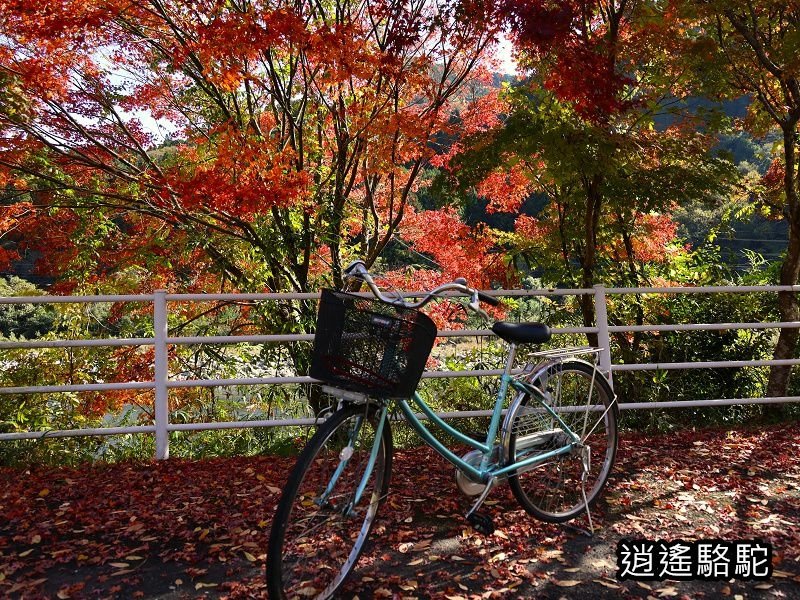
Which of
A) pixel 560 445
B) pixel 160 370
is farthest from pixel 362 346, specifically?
pixel 160 370

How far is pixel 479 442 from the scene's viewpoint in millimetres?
Answer: 2957

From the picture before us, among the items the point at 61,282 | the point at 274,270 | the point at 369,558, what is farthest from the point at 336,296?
the point at 61,282

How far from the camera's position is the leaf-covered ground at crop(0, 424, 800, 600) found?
2.60 metres

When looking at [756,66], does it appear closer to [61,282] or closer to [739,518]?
[739,518]

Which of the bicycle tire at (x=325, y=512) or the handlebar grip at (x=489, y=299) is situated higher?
the handlebar grip at (x=489, y=299)

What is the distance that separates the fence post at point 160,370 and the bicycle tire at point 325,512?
6.52 ft

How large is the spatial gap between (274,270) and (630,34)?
14.0 feet

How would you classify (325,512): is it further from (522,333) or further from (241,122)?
(241,122)

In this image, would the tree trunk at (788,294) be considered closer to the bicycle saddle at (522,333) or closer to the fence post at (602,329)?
the fence post at (602,329)

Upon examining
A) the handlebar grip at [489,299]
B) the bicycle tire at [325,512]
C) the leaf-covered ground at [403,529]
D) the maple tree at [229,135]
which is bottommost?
the leaf-covered ground at [403,529]

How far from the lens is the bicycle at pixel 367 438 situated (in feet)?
7.57

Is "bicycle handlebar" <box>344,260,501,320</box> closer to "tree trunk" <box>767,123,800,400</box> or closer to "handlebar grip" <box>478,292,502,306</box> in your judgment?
"handlebar grip" <box>478,292,502,306</box>

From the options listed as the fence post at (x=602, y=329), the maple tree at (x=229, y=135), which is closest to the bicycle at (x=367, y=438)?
the fence post at (x=602, y=329)

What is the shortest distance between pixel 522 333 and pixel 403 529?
3.70 feet
